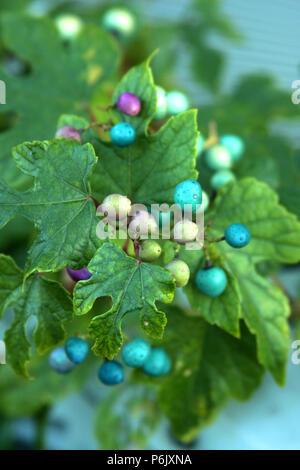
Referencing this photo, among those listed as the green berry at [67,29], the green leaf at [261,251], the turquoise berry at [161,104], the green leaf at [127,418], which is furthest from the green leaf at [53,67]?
the green leaf at [127,418]

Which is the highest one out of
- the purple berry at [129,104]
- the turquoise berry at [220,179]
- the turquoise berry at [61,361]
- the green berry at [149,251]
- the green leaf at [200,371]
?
the purple berry at [129,104]

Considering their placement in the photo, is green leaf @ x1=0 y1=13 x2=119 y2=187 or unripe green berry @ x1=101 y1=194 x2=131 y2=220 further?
green leaf @ x1=0 y1=13 x2=119 y2=187

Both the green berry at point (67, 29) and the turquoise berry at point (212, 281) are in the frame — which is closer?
the turquoise berry at point (212, 281)

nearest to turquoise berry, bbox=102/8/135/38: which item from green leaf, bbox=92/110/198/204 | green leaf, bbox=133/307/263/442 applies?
green leaf, bbox=92/110/198/204

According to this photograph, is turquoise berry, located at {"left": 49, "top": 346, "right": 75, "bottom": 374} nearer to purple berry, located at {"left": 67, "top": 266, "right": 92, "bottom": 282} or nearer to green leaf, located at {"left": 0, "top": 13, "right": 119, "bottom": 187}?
purple berry, located at {"left": 67, "top": 266, "right": 92, "bottom": 282}

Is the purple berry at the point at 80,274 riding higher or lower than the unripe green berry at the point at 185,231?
lower

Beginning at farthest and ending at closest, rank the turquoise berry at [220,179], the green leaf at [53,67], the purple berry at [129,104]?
1. the green leaf at [53,67]
2. the turquoise berry at [220,179]
3. the purple berry at [129,104]
